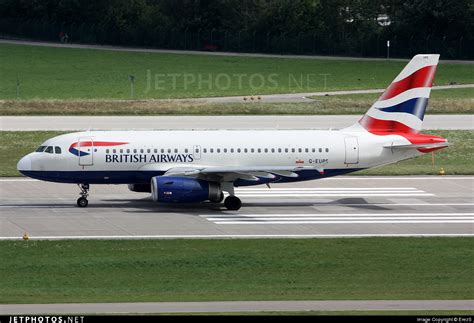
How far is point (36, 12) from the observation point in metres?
148

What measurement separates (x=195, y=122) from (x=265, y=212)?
28.7 m

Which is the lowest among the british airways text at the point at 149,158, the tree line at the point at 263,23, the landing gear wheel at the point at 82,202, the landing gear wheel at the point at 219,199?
the landing gear wheel at the point at 82,202

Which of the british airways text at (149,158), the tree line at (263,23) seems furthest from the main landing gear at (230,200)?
the tree line at (263,23)

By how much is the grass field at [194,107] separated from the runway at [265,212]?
25.5 metres

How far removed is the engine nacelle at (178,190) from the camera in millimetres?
44906

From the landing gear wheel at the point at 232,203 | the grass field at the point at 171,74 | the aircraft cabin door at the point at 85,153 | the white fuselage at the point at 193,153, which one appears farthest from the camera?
the grass field at the point at 171,74

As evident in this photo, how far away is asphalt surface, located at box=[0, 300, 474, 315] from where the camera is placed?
1059 inches

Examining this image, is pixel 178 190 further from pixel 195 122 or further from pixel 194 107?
pixel 194 107

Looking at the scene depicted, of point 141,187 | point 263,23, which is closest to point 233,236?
point 141,187

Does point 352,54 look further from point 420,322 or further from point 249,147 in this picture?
point 420,322

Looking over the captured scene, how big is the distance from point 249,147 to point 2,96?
5264cm

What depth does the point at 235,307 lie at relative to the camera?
2738cm

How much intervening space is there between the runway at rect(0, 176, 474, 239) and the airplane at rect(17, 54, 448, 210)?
1243mm
